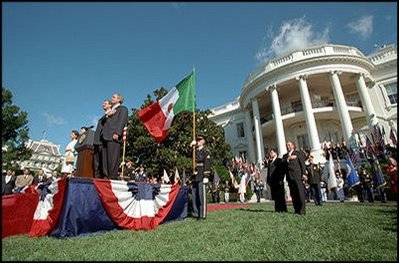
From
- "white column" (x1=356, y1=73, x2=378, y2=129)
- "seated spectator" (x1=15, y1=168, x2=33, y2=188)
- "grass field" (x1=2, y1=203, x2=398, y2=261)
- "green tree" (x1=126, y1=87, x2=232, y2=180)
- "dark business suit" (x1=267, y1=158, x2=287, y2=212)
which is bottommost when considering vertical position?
"grass field" (x1=2, y1=203, x2=398, y2=261)

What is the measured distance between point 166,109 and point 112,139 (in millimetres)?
2540

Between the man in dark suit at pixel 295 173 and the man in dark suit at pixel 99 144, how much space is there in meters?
4.72

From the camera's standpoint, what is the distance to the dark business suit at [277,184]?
24.1 ft

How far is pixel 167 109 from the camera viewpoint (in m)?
7.86

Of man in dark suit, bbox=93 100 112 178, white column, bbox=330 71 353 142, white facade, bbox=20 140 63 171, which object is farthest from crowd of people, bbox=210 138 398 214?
white facade, bbox=20 140 63 171

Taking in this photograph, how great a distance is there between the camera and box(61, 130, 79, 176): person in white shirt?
694cm

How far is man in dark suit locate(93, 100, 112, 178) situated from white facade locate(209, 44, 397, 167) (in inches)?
734

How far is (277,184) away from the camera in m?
7.45

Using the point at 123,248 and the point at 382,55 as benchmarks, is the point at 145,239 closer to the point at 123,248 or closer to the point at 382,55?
the point at 123,248

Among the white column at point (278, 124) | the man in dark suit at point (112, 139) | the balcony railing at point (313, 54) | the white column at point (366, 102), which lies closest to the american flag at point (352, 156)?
the white column at point (366, 102)

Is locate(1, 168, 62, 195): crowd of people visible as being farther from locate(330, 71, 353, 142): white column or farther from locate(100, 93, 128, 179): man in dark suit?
locate(330, 71, 353, 142): white column

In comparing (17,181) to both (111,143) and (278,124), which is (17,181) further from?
(278,124)

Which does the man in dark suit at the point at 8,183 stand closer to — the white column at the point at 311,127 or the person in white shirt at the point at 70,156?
the person in white shirt at the point at 70,156

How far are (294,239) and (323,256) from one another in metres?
0.77
